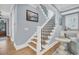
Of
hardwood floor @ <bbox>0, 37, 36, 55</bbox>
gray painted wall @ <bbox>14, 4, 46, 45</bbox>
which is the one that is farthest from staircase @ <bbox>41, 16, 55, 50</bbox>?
hardwood floor @ <bbox>0, 37, 36, 55</bbox>

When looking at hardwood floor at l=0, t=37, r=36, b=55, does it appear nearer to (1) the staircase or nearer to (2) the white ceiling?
(1) the staircase

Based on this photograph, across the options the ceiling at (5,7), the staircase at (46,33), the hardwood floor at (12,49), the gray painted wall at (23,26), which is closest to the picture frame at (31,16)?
the gray painted wall at (23,26)

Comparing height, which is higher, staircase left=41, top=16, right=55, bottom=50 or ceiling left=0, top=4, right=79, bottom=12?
ceiling left=0, top=4, right=79, bottom=12

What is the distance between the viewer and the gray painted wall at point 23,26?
6.41 feet

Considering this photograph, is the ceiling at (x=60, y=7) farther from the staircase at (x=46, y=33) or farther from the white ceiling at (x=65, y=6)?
the staircase at (x=46, y=33)

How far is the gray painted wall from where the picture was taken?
1.96 metres

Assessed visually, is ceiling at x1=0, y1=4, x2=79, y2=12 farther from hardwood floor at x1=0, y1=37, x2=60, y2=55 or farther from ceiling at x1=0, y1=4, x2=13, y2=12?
hardwood floor at x1=0, y1=37, x2=60, y2=55

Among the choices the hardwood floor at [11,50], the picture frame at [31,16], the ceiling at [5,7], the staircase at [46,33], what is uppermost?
the ceiling at [5,7]

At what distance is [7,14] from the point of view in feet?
6.27

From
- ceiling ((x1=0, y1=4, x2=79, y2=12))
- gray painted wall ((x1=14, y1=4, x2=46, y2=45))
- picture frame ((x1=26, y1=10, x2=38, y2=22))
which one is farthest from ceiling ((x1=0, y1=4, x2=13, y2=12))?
picture frame ((x1=26, y1=10, x2=38, y2=22))

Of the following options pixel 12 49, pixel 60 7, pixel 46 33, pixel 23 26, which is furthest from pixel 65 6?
pixel 12 49

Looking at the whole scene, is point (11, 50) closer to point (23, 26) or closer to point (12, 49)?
point (12, 49)

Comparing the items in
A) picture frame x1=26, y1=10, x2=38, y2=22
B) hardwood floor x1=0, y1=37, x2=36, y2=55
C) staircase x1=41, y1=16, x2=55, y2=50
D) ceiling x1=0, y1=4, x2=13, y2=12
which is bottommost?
hardwood floor x1=0, y1=37, x2=36, y2=55
